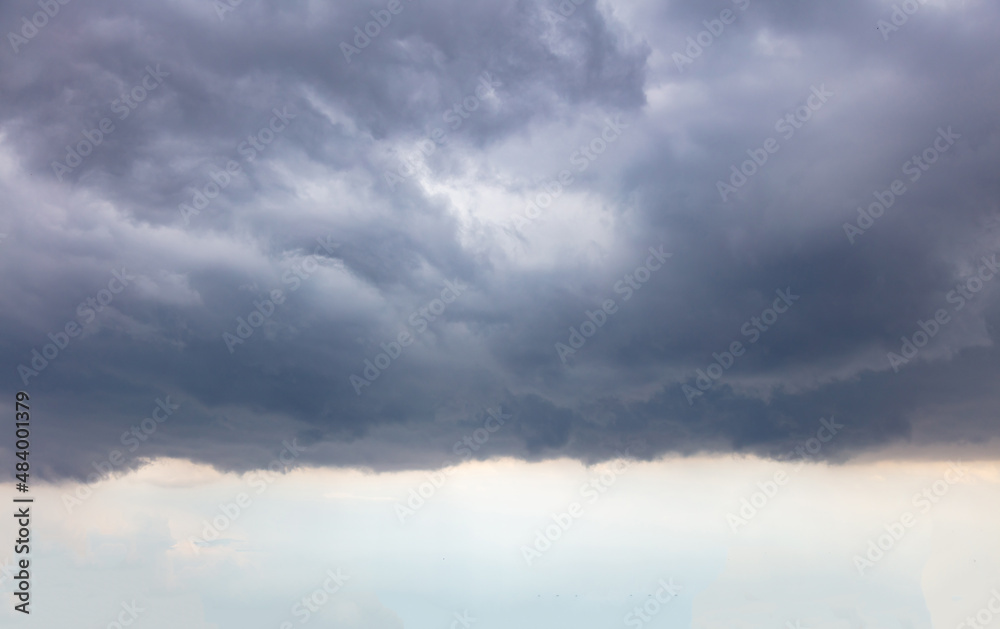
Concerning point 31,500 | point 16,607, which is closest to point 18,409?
point 31,500

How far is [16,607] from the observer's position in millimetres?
119312

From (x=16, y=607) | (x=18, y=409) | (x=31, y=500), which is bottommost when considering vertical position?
(x=16, y=607)

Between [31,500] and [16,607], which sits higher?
Answer: [31,500]

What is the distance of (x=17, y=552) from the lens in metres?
121

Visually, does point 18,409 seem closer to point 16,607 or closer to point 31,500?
point 31,500

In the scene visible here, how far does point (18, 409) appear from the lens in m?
121

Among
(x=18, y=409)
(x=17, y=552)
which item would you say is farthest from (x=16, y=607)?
(x=18, y=409)

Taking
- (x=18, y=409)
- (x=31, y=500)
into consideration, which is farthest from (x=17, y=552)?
(x=18, y=409)

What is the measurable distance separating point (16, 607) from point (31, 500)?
14.1 meters

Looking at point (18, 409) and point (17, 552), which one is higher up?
point (18, 409)

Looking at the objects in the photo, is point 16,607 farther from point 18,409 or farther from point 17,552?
point 18,409

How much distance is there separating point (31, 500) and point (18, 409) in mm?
12910

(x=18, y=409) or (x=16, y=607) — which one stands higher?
(x=18, y=409)

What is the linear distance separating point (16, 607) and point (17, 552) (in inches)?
283
